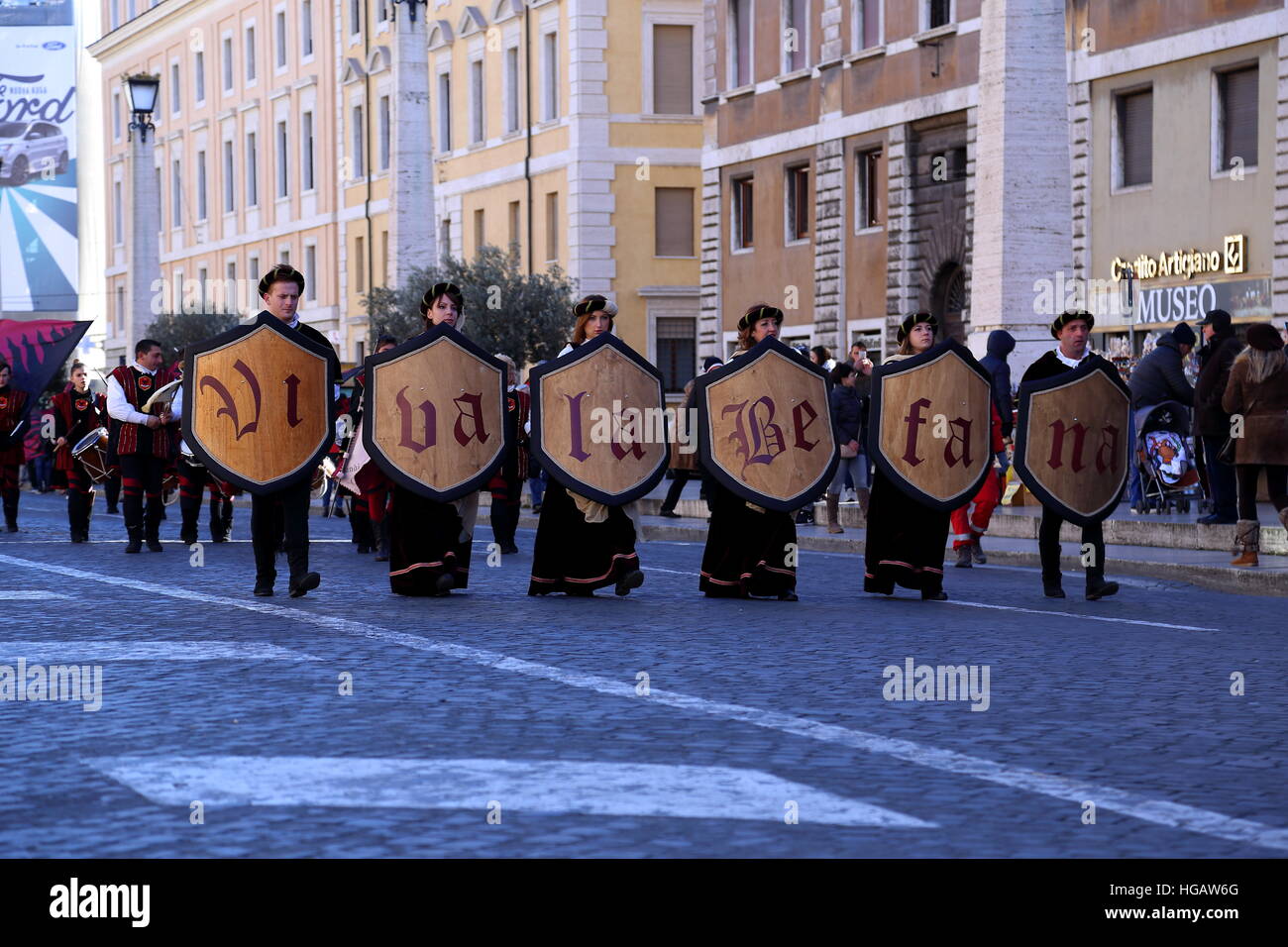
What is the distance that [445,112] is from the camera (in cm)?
5744

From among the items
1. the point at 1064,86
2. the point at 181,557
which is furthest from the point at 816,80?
the point at 181,557

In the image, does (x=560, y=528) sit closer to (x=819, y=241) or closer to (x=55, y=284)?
(x=819, y=241)

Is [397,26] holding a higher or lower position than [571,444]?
higher

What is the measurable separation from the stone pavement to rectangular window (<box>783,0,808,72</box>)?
93.7 ft

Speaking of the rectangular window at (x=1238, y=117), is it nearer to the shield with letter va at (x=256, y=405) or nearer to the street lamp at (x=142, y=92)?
the street lamp at (x=142, y=92)

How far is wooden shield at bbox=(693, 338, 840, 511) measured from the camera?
1414 cm

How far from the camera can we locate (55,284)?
82.4 m

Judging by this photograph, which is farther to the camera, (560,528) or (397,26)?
(397,26)

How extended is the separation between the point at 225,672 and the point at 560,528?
14.6 ft

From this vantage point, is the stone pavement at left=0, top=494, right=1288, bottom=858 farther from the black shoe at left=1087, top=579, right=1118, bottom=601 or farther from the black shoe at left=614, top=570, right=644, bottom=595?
the black shoe at left=1087, top=579, right=1118, bottom=601

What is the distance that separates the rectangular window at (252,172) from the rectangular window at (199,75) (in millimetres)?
4850

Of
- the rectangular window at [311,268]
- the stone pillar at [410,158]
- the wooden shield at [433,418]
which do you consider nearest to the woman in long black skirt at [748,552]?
the wooden shield at [433,418]

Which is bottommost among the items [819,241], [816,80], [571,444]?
[571,444]

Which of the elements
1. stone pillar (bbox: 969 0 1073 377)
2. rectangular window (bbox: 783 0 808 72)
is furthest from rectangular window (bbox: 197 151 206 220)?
stone pillar (bbox: 969 0 1073 377)
